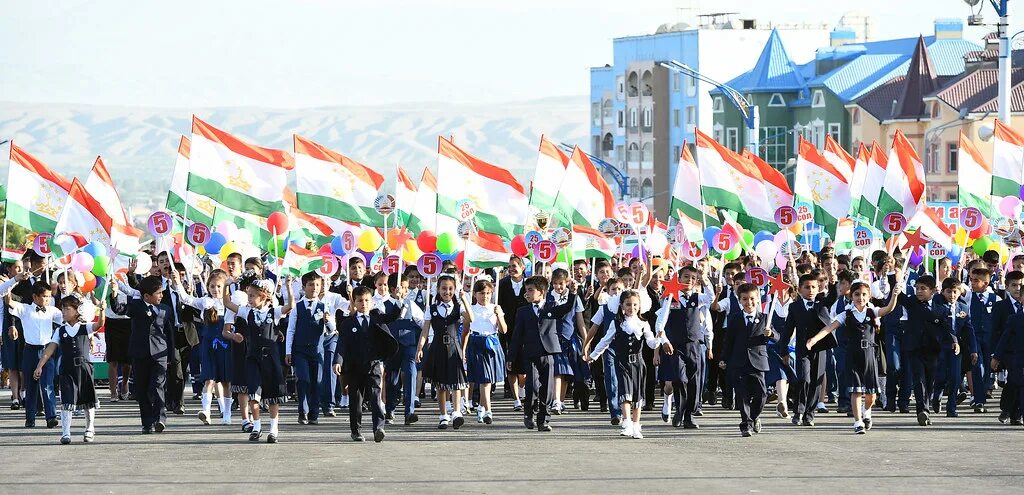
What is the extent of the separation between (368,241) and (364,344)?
856 centimetres

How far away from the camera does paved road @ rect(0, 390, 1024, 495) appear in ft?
41.2

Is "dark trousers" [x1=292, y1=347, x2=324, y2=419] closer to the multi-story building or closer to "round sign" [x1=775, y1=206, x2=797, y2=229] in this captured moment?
"round sign" [x1=775, y1=206, x2=797, y2=229]

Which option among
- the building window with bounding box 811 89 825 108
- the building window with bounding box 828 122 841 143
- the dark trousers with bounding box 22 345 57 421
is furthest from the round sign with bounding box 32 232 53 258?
the building window with bounding box 811 89 825 108

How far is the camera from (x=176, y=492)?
484 inches

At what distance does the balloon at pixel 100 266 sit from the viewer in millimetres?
19828

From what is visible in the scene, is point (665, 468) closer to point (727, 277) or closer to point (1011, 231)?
point (727, 277)

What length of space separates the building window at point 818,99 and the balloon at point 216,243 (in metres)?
65.5

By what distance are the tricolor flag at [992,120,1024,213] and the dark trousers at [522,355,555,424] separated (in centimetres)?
1141

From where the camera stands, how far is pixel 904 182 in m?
26.8

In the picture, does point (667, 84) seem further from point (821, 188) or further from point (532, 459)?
point (532, 459)

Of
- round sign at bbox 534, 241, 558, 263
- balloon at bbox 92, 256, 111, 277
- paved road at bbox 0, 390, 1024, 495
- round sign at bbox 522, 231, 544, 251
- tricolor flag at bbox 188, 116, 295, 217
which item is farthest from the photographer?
round sign at bbox 522, 231, 544, 251

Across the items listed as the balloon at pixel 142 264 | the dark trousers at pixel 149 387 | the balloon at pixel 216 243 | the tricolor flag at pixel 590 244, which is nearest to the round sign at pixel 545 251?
the tricolor flag at pixel 590 244

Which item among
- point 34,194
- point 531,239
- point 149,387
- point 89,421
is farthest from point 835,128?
point 89,421

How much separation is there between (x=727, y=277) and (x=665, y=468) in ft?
21.5
